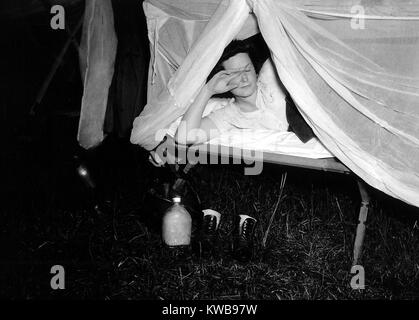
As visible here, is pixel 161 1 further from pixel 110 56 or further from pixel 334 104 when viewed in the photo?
pixel 334 104

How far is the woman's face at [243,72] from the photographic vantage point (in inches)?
87.6

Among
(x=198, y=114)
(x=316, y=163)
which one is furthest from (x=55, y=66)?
(x=316, y=163)

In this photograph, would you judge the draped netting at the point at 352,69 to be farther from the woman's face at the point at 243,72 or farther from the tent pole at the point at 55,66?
the tent pole at the point at 55,66

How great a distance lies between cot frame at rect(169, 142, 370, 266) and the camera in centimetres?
191

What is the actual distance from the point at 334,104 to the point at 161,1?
1.12 metres

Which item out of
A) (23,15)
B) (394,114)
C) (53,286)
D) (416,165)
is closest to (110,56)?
(23,15)

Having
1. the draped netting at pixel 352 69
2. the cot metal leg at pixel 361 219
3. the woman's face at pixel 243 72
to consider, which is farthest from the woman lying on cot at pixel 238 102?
the cot metal leg at pixel 361 219

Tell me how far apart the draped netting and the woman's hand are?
0.79 feet

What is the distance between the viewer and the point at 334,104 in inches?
70.0

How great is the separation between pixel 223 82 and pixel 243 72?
152 mm

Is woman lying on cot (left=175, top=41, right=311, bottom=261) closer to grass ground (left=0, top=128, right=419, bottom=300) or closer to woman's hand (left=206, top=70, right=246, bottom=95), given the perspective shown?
woman's hand (left=206, top=70, right=246, bottom=95)

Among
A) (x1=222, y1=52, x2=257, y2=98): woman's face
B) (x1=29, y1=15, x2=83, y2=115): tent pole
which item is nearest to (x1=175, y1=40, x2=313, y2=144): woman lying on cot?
(x1=222, y1=52, x2=257, y2=98): woman's face

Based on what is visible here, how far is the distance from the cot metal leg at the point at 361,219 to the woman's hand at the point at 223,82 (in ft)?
2.81
